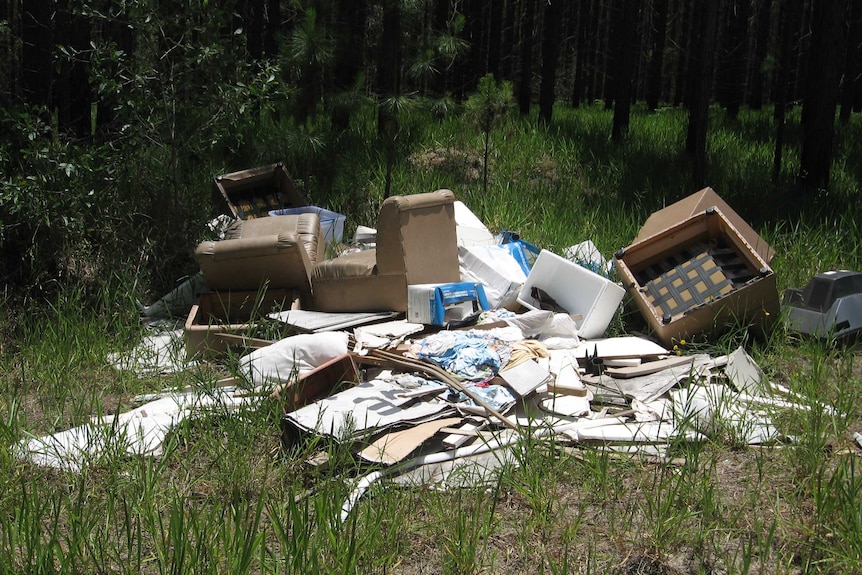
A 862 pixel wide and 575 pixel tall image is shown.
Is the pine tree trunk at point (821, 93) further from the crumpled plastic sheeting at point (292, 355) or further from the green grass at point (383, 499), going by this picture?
the crumpled plastic sheeting at point (292, 355)

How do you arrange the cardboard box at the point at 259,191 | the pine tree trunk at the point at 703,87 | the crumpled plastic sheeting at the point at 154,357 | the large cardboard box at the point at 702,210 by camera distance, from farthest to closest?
the pine tree trunk at the point at 703,87
the cardboard box at the point at 259,191
the large cardboard box at the point at 702,210
the crumpled plastic sheeting at the point at 154,357

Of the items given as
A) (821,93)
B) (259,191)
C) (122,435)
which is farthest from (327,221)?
(821,93)

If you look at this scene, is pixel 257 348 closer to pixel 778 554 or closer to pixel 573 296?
pixel 573 296

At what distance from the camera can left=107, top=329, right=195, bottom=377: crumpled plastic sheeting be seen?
437cm

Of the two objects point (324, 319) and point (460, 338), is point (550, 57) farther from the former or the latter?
point (460, 338)

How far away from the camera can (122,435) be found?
3.10 metres

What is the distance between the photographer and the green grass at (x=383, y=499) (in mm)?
2512

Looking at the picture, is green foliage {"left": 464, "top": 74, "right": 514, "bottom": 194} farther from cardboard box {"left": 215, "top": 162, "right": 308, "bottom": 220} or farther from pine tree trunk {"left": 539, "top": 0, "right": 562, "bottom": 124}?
pine tree trunk {"left": 539, "top": 0, "right": 562, "bottom": 124}

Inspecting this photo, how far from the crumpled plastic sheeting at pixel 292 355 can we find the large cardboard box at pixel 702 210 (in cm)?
Answer: 237

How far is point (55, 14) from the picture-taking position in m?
6.70

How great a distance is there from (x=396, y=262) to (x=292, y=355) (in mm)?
1084

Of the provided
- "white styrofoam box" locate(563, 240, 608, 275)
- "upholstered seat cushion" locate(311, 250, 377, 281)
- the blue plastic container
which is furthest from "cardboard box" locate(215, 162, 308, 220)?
"white styrofoam box" locate(563, 240, 608, 275)

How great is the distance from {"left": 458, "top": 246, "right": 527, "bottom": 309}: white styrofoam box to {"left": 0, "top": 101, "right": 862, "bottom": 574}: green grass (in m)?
1.31

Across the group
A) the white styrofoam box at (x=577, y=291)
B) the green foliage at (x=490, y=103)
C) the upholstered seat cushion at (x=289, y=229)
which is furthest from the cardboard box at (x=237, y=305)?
the green foliage at (x=490, y=103)
